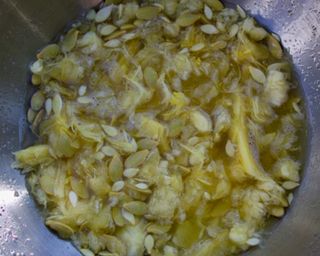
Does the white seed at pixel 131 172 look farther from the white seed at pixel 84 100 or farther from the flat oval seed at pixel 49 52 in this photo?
the flat oval seed at pixel 49 52

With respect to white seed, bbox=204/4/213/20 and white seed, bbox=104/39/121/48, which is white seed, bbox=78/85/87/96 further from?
white seed, bbox=204/4/213/20

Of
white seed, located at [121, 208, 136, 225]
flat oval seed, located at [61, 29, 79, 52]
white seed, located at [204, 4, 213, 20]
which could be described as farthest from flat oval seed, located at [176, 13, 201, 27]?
white seed, located at [121, 208, 136, 225]

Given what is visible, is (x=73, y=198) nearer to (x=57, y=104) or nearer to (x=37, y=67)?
(x=57, y=104)

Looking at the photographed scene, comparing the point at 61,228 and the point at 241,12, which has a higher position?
the point at 241,12

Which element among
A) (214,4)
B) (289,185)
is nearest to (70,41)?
(214,4)

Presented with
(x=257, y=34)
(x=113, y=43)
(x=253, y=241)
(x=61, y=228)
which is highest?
(x=257, y=34)

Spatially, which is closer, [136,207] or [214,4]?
[136,207]
